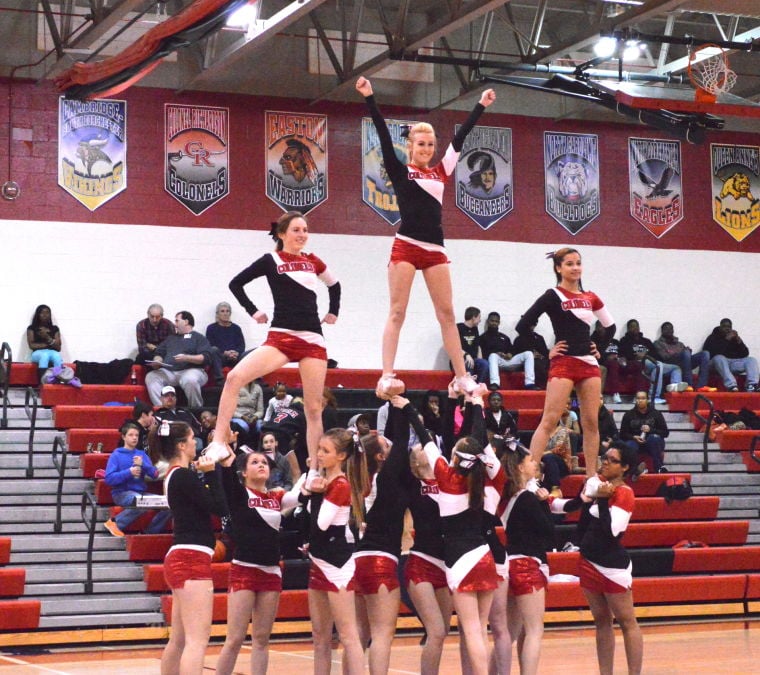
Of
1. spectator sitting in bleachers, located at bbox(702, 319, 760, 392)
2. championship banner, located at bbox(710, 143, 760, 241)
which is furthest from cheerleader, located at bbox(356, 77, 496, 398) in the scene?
championship banner, located at bbox(710, 143, 760, 241)

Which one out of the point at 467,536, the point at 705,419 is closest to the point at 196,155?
the point at 705,419

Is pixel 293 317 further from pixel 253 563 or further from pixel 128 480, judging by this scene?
pixel 128 480

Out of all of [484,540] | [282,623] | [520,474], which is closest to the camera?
[484,540]

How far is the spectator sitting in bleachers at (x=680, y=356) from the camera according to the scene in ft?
60.0

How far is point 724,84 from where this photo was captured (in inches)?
431

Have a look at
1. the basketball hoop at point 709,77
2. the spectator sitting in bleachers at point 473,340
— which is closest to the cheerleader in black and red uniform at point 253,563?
the basketball hoop at point 709,77

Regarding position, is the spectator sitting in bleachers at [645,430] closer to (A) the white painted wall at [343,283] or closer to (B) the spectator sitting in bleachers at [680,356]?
(B) the spectator sitting in bleachers at [680,356]

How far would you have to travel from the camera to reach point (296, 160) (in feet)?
57.1

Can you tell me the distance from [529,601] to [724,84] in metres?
5.81

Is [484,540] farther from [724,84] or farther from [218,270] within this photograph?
[218,270]

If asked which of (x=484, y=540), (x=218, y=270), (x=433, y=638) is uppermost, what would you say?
(x=218, y=270)

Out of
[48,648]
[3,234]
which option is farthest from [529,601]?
[3,234]

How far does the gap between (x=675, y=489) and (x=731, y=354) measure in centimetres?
470

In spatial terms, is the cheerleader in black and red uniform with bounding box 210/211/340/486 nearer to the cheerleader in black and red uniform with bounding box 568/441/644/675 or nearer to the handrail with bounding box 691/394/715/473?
the cheerleader in black and red uniform with bounding box 568/441/644/675
